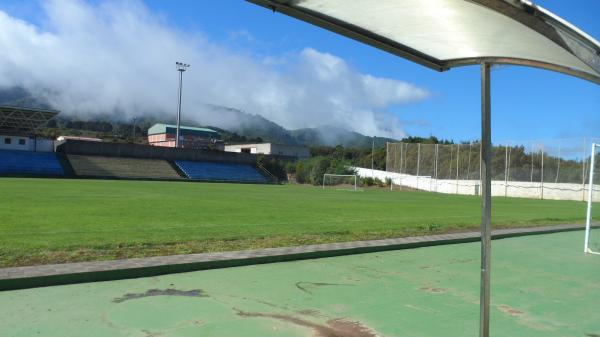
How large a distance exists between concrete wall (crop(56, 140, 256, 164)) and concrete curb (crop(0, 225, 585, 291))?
207ft

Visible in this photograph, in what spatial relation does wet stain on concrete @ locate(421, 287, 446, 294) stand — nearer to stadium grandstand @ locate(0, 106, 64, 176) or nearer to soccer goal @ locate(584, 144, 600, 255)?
soccer goal @ locate(584, 144, 600, 255)

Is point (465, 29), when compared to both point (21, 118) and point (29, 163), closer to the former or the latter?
point (29, 163)

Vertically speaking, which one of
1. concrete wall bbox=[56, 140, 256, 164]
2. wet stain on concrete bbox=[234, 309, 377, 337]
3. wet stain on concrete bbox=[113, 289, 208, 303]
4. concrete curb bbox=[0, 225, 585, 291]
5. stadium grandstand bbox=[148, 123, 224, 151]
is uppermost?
stadium grandstand bbox=[148, 123, 224, 151]

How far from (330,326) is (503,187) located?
51.5m

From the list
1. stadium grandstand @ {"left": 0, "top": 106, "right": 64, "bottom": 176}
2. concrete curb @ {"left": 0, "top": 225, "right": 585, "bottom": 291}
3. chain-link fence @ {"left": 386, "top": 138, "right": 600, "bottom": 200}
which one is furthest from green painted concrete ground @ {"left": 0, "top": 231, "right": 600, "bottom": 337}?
stadium grandstand @ {"left": 0, "top": 106, "right": 64, "bottom": 176}

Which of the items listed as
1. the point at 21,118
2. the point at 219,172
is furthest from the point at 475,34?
the point at 21,118

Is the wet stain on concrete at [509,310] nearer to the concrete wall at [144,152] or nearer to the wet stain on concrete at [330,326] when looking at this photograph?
the wet stain on concrete at [330,326]

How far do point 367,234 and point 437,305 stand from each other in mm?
6036

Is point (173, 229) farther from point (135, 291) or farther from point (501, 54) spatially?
point (501, 54)

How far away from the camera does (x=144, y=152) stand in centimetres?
7119

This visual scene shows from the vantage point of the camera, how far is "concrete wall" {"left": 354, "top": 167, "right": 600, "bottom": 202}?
46906 millimetres

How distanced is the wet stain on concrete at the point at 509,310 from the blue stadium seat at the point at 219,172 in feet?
199

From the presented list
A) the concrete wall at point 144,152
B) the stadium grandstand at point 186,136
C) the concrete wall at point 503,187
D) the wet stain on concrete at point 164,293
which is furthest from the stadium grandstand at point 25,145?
the stadium grandstand at point 186,136

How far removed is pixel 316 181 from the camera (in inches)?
2785
